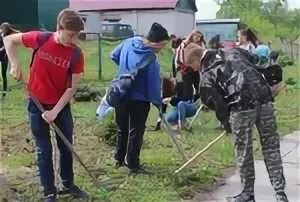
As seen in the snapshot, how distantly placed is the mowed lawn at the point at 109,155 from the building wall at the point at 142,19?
23 centimetres

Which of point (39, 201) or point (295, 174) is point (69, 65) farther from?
point (295, 174)

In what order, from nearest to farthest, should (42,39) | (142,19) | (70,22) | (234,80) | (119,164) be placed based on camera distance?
(234,80) < (70,22) < (42,39) < (142,19) < (119,164)

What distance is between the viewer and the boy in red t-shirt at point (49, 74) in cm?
546

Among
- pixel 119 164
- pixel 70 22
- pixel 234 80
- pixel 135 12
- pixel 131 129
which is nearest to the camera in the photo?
pixel 234 80

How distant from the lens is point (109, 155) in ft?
25.3

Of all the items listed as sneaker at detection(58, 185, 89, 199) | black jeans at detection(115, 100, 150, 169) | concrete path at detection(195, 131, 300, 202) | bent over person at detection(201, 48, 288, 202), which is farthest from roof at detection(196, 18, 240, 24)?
sneaker at detection(58, 185, 89, 199)

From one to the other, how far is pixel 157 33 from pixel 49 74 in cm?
121

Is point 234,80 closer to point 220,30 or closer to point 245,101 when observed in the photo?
point 245,101

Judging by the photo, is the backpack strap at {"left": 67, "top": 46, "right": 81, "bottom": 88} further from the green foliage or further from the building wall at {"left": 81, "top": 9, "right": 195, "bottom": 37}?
the green foliage

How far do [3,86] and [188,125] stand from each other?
8.54 ft

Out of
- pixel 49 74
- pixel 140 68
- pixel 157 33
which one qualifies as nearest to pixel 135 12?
pixel 157 33

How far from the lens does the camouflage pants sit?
531 centimetres

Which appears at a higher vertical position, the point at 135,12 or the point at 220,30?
the point at 135,12

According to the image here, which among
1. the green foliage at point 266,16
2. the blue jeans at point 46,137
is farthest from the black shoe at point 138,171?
the green foliage at point 266,16
